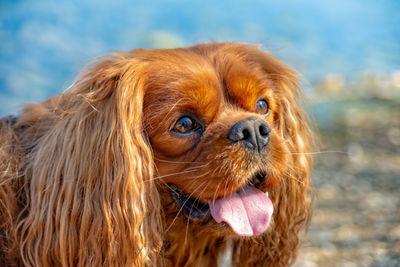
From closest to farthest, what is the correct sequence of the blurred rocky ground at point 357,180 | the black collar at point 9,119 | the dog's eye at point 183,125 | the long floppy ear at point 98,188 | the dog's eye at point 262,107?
the long floppy ear at point 98,188 < the dog's eye at point 183,125 < the dog's eye at point 262,107 < the black collar at point 9,119 < the blurred rocky ground at point 357,180

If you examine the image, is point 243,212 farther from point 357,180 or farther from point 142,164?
point 357,180

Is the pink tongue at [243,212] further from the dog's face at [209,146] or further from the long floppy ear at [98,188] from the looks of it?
the long floppy ear at [98,188]

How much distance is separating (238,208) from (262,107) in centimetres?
62

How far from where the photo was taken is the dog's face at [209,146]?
2615 millimetres

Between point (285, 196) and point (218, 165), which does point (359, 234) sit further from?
point (218, 165)

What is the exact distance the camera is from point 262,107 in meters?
3.03

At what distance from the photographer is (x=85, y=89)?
110 inches

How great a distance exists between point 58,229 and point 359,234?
2520mm

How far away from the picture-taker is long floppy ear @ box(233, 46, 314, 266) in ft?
10.5

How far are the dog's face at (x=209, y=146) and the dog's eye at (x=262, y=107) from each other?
14cm

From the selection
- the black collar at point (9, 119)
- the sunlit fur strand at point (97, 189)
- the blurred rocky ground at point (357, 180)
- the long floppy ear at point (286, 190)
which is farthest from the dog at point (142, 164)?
the blurred rocky ground at point (357, 180)

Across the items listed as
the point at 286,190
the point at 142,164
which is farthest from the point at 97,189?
the point at 286,190

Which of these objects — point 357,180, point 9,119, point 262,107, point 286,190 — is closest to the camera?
point 262,107

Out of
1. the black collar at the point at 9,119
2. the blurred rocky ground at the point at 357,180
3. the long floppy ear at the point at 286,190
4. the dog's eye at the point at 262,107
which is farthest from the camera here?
the blurred rocky ground at the point at 357,180
